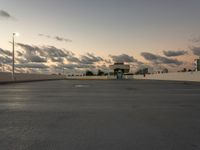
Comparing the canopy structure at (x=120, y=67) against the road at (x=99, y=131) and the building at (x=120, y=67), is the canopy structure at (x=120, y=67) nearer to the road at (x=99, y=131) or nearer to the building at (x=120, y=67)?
the building at (x=120, y=67)

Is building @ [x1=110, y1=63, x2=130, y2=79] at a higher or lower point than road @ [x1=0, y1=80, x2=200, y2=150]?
higher

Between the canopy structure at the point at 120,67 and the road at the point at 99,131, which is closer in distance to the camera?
the road at the point at 99,131

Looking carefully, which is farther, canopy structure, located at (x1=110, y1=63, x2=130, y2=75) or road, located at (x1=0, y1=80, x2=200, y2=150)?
canopy structure, located at (x1=110, y1=63, x2=130, y2=75)

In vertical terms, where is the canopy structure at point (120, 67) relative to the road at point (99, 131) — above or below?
above

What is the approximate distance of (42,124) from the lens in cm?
923

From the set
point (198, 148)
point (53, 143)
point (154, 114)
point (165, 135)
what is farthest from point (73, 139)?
point (154, 114)

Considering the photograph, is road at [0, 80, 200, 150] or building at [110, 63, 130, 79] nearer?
road at [0, 80, 200, 150]

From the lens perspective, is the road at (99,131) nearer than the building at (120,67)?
Yes

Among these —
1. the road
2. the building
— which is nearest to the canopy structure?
the building

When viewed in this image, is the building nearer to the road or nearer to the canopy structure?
the canopy structure

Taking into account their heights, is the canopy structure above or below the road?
above

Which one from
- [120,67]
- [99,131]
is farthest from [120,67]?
[99,131]

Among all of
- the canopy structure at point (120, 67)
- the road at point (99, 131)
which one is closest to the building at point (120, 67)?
→ the canopy structure at point (120, 67)

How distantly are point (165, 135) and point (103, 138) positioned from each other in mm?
1522
